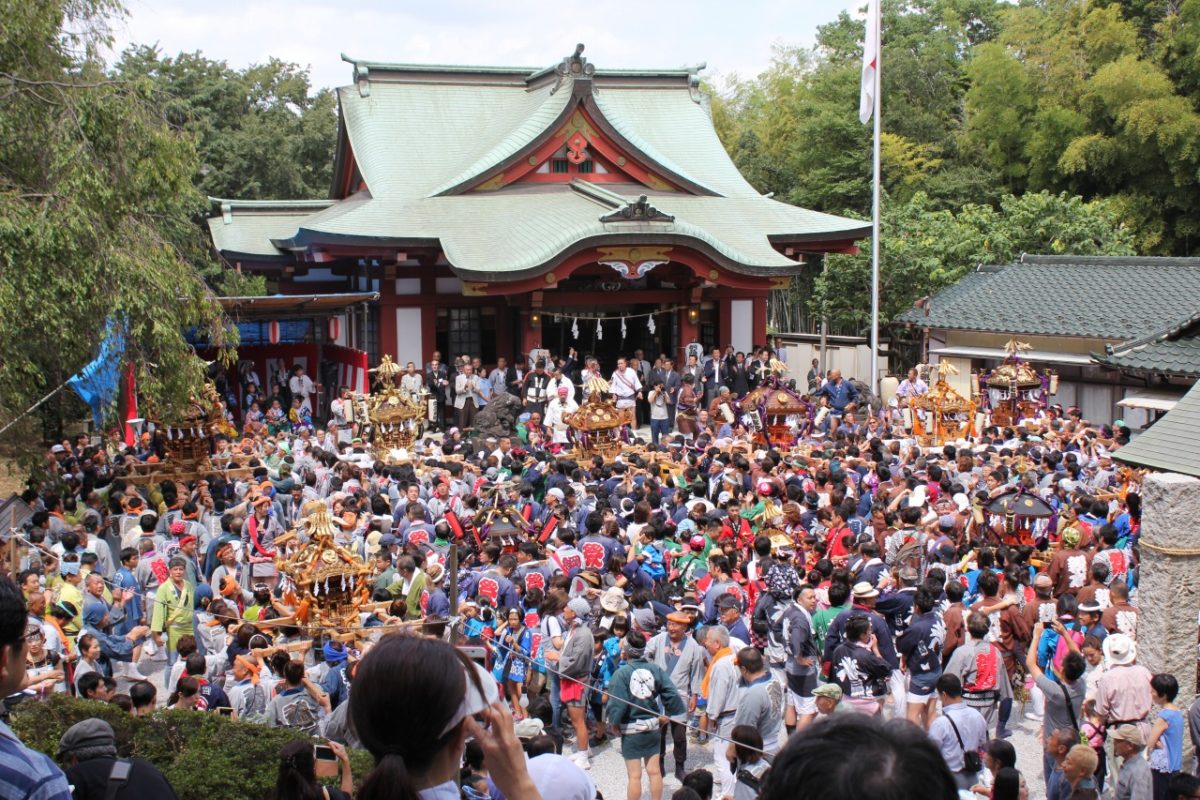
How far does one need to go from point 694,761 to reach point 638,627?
3.42ft

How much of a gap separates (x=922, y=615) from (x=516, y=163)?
18.5 meters

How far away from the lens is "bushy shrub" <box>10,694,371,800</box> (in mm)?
6223

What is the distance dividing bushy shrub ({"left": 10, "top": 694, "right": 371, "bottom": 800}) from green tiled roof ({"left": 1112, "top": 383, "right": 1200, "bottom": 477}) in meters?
6.32

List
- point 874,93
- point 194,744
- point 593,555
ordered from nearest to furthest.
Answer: point 194,744, point 593,555, point 874,93

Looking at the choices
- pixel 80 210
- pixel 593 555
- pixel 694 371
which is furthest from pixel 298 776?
pixel 694 371

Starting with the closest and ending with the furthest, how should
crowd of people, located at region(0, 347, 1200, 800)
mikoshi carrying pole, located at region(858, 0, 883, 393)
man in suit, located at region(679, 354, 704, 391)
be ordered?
1. crowd of people, located at region(0, 347, 1200, 800)
2. man in suit, located at region(679, 354, 704, 391)
3. mikoshi carrying pole, located at region(858, 0, 883, 393)

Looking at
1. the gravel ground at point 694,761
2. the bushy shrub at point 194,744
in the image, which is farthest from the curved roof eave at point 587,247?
the bushy shrub at point 194,744

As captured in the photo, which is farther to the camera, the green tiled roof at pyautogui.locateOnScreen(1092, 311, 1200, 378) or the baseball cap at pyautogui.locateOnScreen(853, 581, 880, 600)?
the green tiled roof at pyautogui.locateOnScreen(1092, 311, 1200, 378)

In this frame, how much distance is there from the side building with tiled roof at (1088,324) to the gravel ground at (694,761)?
10.2 m

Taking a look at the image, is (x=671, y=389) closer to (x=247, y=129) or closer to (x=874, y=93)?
(x=874, y=93)

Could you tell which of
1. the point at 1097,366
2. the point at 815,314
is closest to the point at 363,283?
the point at 815,314

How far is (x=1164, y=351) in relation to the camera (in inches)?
690

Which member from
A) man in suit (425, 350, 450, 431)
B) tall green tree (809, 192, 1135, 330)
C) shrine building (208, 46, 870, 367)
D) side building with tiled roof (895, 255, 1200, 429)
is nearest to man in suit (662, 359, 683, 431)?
shrine building (208, 46, 870, 367)

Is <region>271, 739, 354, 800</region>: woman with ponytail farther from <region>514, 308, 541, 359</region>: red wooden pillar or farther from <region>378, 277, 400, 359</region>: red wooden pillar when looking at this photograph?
<region>378, 277, 400, 359</region>: red wooden pillar
